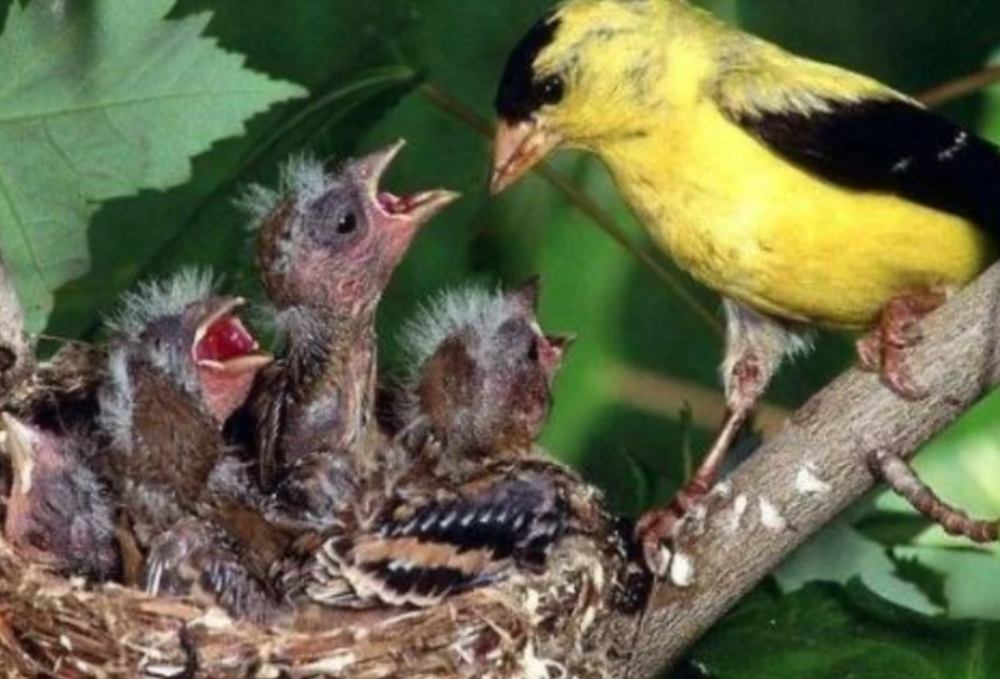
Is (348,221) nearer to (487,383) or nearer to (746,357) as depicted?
(487,383)

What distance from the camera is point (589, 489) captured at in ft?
10.3

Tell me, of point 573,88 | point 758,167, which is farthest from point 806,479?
point 573,88

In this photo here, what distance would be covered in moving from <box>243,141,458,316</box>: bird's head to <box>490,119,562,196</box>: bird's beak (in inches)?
2.9

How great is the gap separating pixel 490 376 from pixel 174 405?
379 mm

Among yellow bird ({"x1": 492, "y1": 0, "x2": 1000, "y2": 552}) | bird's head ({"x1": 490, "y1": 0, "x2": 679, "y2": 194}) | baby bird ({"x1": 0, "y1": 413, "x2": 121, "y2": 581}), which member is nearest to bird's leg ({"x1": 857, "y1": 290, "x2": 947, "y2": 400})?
yellow bird ({"x1": 492, "y1": 0, "x2": 1000, "y2": 552})

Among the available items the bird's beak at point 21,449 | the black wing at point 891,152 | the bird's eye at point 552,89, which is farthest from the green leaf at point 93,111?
the black wing at point 891,152

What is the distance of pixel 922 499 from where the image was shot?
2699 mm

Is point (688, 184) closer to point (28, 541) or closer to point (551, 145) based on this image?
point (551, 145)

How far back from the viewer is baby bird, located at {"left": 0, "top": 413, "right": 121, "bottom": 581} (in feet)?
9.95

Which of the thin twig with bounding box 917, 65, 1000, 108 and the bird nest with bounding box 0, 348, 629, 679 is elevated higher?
the thin twig with bounding box 917, 65, 1000, 108

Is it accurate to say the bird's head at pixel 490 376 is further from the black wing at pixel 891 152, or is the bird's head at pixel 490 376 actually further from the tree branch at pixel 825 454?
the tree branch at pixel 825 454

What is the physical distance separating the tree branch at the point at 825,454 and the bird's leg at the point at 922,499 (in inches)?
0.4

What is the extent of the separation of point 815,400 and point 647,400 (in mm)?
1769

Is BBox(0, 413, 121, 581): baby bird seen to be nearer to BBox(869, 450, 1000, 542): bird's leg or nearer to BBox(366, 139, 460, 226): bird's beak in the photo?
BBox(366, 139, 460, 226): bird's beak
